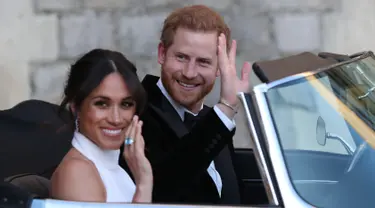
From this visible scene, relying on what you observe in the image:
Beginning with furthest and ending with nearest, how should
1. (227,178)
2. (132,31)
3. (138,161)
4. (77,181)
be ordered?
(132,31)
(227,178)
(138,161)
(77,181)

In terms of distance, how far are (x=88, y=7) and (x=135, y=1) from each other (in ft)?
1.07

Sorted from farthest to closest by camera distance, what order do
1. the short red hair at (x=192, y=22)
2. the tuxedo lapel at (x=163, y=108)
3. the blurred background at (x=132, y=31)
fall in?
the blurred background at (x=132, y=31) < the short red hair at (x=192, y=22) < the tuxedo lapel at (x=163, y=108)

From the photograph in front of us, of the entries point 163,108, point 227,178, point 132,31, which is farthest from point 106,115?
point 132,31

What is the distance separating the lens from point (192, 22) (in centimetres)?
334

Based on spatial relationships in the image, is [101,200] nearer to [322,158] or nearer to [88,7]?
[322,158]

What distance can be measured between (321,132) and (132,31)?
3265 mm

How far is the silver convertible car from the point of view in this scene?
257 cm

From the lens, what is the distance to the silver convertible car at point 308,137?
2.57 meters

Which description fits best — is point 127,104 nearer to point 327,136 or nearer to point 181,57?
point 181,57

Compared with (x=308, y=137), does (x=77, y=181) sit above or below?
below

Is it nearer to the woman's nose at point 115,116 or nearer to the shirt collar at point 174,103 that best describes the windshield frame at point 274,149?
the woman's nose at point 115,116

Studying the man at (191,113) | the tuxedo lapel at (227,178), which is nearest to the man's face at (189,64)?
the man at (191,113)

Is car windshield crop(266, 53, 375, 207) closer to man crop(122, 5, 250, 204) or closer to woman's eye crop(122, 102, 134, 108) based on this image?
man crop(122, 5, 250, 204)

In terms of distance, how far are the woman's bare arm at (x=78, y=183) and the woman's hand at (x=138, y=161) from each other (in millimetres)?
123
